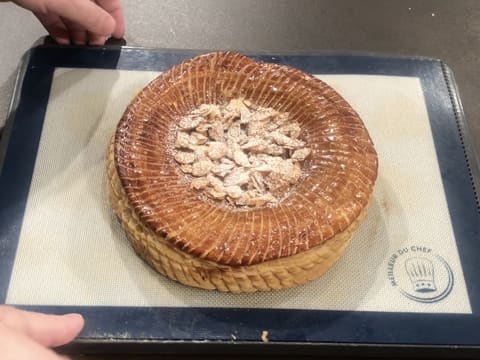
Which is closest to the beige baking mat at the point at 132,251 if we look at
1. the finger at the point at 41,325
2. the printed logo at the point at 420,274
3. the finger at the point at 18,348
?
the printed logo at the point at 420,274

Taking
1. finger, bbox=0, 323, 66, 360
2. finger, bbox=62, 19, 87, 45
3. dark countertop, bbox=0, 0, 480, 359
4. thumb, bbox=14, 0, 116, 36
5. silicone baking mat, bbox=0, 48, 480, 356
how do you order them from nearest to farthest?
finger, bbox=0, 323, 66, 360 → silicone baking mat, bbox=0, 48, 480, 356 → thumb, bbox=14, 0, 116, 36 → finger, bbox=62, 19, 87, 45 → dark countertop, bbox=0, 0, 480, 359

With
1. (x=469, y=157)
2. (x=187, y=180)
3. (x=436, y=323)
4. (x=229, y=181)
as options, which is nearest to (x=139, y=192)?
(x=187, y=180)

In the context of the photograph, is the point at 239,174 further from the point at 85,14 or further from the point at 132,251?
the point at 85,14

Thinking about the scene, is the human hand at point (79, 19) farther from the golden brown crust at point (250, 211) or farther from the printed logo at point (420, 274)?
the printed logo at point (420, 274)

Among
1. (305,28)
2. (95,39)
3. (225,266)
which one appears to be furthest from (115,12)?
(225,266)

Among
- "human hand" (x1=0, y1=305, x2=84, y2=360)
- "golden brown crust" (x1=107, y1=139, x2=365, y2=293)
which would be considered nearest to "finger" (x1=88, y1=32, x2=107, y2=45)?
"golden brown crust" (x1=107, y1=139, x2=365, y2=293)

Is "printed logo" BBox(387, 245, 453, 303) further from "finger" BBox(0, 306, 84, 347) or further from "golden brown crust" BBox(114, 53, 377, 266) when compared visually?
"finger" BBox(0, 306, 84, 347)
